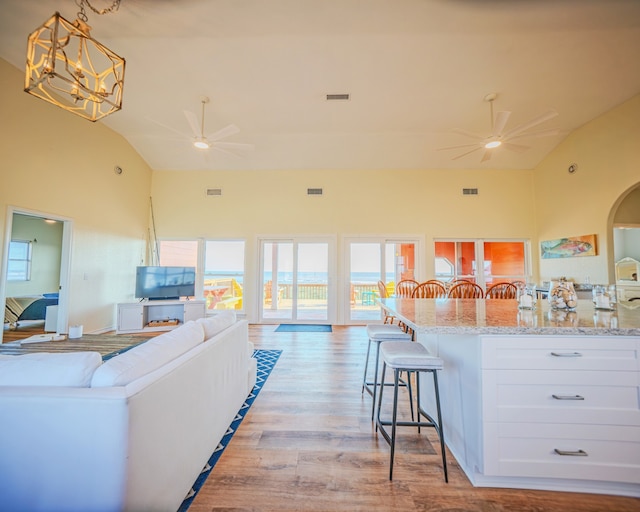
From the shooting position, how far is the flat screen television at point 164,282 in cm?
536

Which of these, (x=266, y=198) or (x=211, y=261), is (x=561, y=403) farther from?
(x=211, y=261)

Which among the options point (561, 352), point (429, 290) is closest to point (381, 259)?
point (429, 290)

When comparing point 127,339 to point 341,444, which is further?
point 127,339

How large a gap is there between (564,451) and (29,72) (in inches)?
158

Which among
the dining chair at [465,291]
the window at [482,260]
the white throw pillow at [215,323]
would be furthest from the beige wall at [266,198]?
the white throw pillow at [215,323]

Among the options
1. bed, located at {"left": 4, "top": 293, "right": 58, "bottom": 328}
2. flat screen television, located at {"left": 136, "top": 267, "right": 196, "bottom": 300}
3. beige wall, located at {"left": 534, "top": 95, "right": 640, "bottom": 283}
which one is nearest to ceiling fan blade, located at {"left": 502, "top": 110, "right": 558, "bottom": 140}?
beige wall, located at {"left": 534, "top": 95, "right": 640, "bottom": 283}

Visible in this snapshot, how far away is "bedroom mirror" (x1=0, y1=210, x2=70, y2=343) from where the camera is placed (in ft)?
16.0

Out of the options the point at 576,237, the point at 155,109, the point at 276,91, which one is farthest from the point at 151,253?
the point at 576,237

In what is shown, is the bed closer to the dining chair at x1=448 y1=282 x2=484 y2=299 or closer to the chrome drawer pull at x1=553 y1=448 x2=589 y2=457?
the dining chair at x1=448 y1=282 x2=484 y2=299

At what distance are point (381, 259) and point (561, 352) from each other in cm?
472

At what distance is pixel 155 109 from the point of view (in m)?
4.68

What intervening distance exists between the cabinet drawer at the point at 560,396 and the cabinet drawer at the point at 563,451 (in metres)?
0.05

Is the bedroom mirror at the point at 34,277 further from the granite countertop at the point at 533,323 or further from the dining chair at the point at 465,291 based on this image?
the dining chair at the point at 465,291

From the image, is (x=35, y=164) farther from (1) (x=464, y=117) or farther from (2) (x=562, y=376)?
(1) (x=464, y=117)
